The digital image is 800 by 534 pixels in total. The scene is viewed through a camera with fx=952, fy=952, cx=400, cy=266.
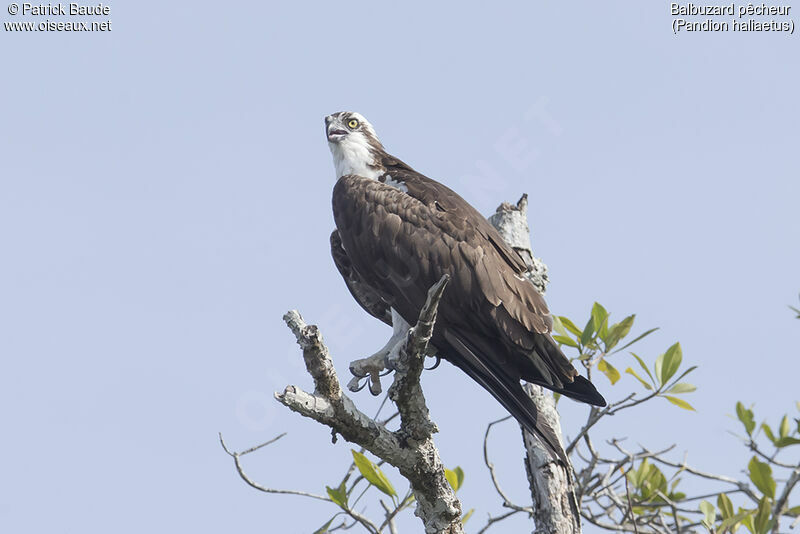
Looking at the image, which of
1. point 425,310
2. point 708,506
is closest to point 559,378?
point 708,506

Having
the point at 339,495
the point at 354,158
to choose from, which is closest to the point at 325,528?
the point at 339,495

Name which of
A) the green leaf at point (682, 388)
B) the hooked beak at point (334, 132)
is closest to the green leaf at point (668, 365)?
the green leaf at point (682, 388)

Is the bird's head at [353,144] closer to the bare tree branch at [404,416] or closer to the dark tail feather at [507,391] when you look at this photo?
the dark tail feather at [507,391]

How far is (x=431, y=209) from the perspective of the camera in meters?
6.56

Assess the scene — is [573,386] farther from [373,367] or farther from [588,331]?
[373,367]

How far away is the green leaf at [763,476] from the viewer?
6090 mm

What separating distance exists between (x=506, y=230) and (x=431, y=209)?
0.85m

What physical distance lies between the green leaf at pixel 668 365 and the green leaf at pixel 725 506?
83 cm

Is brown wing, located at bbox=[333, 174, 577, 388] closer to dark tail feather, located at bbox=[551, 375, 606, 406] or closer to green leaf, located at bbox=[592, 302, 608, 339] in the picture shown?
dark tail feather, located at bbox=[551, 375, 606, 406]

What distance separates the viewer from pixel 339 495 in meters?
5.70

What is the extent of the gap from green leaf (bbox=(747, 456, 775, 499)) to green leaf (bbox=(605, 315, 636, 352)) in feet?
3.72

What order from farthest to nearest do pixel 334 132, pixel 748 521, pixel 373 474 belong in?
pixel 334 132, pixel 748 521, pixel 373 474

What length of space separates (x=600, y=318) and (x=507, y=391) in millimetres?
978

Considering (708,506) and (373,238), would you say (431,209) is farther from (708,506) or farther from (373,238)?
(708,506)
